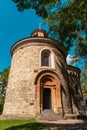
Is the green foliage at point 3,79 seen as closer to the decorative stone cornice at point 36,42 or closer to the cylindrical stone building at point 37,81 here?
the cylindrical stone building at point 37,81

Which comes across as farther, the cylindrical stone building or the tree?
the tree

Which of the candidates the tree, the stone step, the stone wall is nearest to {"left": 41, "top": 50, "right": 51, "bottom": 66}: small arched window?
the stone step

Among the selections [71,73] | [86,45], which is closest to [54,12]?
[86,45]

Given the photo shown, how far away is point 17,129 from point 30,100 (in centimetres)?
574

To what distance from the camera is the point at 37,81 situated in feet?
50.4

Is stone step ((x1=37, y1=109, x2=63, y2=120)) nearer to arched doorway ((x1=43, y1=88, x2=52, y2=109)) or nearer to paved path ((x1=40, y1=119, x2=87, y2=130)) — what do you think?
arched doorway ((x1=43, y1=88, x2=52, y2=109))

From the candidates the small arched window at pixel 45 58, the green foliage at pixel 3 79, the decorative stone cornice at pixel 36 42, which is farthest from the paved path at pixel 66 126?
the green foliage at pixel 3 79

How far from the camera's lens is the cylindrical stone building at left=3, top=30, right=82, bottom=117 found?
14531 mm

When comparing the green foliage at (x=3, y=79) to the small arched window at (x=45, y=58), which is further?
the green foliage at (x=3, y=79)

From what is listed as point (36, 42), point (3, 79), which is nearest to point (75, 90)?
point (36, 42)

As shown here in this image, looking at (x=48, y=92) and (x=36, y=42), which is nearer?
(x=48, y=92)

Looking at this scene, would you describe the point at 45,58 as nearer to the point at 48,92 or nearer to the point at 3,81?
the point at 48,92

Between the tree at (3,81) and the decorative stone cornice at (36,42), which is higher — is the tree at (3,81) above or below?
below

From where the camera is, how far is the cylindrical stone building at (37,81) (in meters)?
14.5
